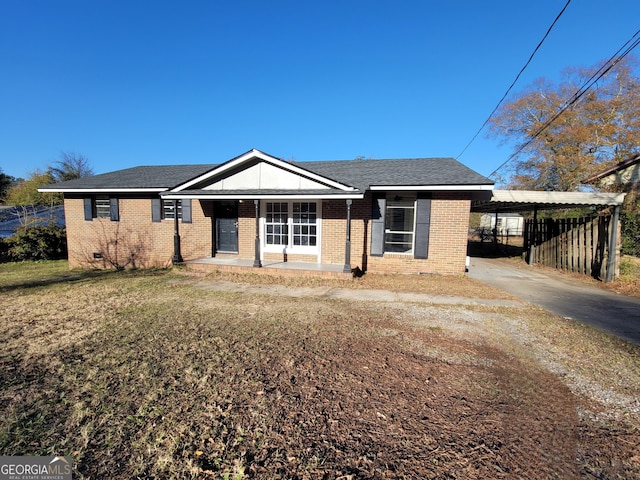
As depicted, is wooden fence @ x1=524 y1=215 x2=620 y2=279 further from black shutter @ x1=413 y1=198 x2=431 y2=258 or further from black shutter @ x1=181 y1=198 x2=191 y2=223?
black shutter @ x1=181 y1=198 x2=191 y2=223

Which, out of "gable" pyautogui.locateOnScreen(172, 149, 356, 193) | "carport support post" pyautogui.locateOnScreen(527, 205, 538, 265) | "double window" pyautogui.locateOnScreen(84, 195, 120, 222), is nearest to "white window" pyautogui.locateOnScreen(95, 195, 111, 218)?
"double window" pyautogui.locateOnScreen(84, 195, 120, 222)

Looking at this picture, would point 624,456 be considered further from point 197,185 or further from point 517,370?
point 197,185

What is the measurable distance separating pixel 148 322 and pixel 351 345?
137 inches

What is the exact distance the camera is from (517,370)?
11.5 feet

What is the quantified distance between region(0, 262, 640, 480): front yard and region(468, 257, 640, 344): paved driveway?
800 millimetres

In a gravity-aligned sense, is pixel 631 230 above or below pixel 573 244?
A: above

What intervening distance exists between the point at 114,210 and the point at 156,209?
1.85 m

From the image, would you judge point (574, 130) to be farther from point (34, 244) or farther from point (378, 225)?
point (34, 244)

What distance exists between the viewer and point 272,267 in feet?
29.9

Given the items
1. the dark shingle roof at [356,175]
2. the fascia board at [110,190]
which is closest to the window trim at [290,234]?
the dark shingle roof at [356,175]

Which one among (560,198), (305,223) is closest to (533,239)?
(560,198)

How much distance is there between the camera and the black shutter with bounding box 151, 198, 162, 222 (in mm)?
11203

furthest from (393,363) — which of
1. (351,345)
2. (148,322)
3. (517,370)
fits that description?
(148,322)

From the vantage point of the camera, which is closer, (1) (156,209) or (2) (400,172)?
(2) (400,172)
